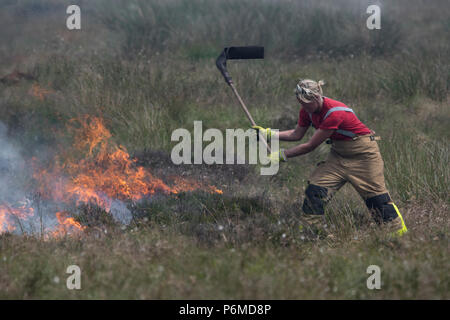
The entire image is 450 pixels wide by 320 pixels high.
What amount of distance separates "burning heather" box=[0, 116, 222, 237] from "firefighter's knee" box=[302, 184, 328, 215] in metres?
1.34

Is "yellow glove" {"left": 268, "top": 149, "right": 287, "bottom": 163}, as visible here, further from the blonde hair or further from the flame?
the flame

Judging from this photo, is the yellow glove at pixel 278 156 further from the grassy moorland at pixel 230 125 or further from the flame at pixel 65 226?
the flame at pixel 65 226

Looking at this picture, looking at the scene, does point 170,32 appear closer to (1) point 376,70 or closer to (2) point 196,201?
(1) point 376,70

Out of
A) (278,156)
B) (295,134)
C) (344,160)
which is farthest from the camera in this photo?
(295,134)

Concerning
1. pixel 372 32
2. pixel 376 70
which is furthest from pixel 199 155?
pixel 372 32

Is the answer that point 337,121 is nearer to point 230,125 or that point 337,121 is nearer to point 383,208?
point 383,208

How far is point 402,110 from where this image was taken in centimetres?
845

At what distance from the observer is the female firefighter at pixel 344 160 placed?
167 inches

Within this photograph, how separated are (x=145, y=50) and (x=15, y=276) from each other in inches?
349

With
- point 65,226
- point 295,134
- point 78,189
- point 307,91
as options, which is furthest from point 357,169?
point 78,189

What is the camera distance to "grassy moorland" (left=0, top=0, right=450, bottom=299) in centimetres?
333

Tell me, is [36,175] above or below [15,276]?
above

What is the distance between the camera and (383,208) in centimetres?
432

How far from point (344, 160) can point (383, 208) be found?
553 millimetres
